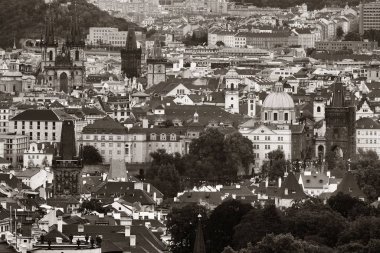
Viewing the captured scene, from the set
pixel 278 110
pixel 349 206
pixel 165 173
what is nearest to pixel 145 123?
pixel 278 110

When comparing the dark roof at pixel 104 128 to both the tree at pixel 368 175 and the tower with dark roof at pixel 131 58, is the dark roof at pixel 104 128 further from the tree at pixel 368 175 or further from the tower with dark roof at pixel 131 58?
the tower with dark roof at pixel 131 58

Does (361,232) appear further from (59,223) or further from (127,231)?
(59,223)

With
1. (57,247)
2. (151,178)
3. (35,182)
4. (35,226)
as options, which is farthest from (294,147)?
(57,247)

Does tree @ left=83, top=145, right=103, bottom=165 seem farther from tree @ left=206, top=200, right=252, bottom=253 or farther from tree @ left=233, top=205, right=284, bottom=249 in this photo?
tree @ left=233, top=205, right=284, bottom=249

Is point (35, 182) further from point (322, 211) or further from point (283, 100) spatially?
point (283, 100)

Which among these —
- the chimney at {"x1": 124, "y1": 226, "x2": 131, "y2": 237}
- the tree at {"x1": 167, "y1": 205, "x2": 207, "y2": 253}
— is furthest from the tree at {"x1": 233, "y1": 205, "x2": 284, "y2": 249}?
the chimney at {"x1": 124, "y1": 226, "x2": 131, "y2": 237}

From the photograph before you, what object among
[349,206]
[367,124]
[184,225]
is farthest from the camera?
[367,124]

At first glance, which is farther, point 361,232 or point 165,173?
point 165,173
